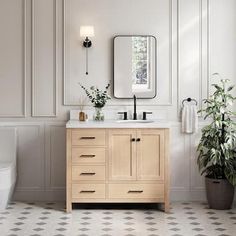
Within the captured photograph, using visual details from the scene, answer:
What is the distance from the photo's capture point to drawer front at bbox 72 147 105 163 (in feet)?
18.6

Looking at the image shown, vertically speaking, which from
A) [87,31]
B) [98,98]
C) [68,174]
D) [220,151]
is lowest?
[68,174]

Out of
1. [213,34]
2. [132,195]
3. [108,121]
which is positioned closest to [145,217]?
[132,195]

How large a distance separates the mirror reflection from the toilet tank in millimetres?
1172

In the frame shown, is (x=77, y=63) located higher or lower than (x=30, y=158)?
higher

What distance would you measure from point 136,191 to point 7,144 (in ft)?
4.83

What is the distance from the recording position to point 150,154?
18.7 ft

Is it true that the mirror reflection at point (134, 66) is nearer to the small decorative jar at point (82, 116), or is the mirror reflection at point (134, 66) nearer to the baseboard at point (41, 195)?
the small decorative jar at point (82, 116)

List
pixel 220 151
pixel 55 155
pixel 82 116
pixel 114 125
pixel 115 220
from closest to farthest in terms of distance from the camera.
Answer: pixel 115 220 < pixel 114 125 < pixel 220 151 < pixel 82 116 < pixel 55 155

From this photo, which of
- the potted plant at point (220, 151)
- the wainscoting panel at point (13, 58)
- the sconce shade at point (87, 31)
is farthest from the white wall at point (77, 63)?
the potted plant at point (220, 151)

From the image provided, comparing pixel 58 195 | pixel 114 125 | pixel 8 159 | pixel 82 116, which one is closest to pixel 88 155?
pixel 114 125

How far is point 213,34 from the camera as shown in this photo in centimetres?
619

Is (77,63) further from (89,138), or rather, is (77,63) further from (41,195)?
(41,195)

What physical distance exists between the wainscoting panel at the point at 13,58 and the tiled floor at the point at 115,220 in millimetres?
1050

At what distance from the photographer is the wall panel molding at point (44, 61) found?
20.1 ft
